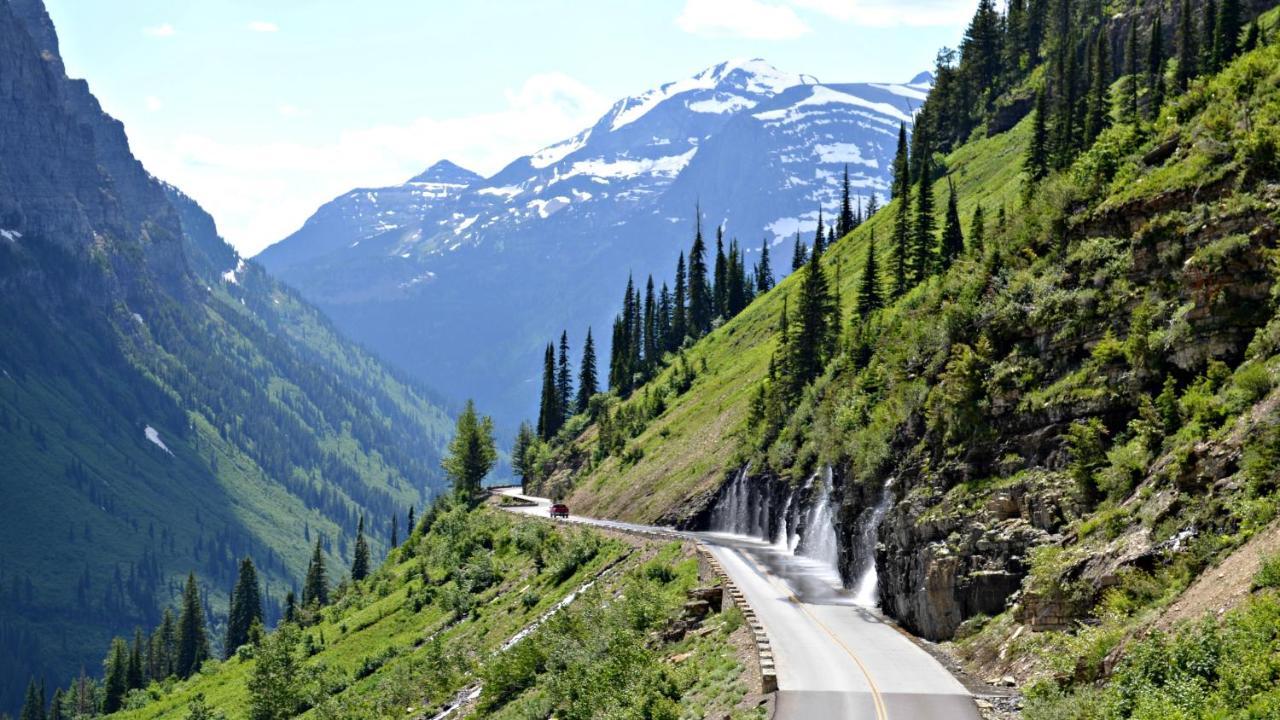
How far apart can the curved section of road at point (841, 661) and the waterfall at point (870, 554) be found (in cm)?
57

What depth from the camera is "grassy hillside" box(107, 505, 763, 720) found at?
103ft

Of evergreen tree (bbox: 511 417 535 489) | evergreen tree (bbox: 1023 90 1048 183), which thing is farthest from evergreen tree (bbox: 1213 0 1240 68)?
evergreen tree (bbox: 511 417 535 489)

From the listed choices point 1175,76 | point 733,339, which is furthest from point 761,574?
point 733,339

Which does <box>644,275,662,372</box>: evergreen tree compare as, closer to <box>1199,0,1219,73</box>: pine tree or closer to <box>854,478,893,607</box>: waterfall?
<box>1199,0,1219,73</box>: pine tree

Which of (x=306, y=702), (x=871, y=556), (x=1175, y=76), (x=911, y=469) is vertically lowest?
(x=306, y=702)

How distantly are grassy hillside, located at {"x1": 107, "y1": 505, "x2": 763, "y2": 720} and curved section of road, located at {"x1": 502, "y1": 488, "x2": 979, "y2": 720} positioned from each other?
1.40 meters

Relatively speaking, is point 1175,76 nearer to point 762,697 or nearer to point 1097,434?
point 1097,434

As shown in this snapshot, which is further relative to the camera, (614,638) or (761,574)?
(761,574)

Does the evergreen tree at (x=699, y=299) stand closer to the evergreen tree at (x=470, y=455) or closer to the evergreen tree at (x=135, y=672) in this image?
the evergreen tree at (x=470, y=455)

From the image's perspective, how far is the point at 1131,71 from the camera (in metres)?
92.9

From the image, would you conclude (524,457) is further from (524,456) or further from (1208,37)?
(1208,37)

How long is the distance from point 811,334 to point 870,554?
40697 mm

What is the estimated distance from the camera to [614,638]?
36531 mm

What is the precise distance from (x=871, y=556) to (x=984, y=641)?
521 inches
